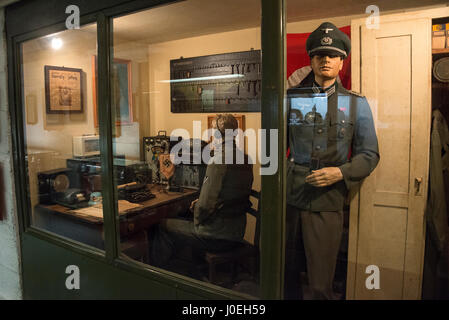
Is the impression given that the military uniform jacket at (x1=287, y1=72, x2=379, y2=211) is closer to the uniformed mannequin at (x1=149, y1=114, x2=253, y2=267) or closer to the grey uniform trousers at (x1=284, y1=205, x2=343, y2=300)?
the grey uniform trousers at (x1=284, y1=205, x2=343, y2=300)

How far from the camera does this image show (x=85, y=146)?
110 inches

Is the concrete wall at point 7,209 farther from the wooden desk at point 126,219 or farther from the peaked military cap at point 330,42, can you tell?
the peaked military cap at point 330,42

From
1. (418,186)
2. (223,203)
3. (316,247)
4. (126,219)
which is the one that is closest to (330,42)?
(418,186)

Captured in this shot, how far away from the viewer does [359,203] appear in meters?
1.63

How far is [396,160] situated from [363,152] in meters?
0.16

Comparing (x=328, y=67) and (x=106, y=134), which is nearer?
(x=328, y=67)

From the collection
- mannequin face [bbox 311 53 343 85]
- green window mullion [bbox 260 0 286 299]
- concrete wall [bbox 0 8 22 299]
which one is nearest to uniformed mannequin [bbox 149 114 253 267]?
green window mullion [bbox 260 0 286 299]

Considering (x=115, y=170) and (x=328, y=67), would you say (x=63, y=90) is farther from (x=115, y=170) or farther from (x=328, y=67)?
(x=328, y=67)

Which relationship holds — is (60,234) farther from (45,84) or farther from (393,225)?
(393,225)

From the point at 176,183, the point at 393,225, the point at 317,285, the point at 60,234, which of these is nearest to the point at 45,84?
the point at 60,234

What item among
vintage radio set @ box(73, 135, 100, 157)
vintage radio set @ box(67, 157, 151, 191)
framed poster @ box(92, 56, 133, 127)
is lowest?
vintage radio set @ box(67, 157, 151, 191)

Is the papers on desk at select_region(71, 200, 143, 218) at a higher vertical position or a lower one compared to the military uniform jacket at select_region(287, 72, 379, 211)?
lower

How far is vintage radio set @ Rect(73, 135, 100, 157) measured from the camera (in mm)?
2522

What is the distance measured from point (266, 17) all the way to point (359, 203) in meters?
1.00
